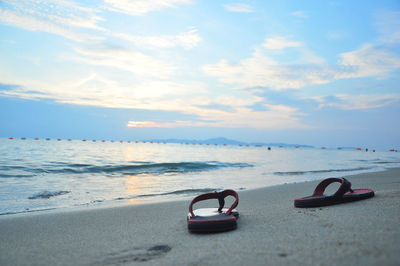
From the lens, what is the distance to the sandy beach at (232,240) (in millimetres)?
2266

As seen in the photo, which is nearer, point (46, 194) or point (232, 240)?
point (232, 240)

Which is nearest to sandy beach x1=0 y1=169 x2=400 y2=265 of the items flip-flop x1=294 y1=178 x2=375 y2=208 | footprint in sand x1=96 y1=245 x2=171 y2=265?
footprint in sand x1=96 y1=245 x2=171 y2=265

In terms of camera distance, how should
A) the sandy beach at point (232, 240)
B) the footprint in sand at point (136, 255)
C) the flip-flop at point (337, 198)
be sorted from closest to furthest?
the sandy beach at point (232, 240) → the footprint in sand at point (136, 255) → the flip-flop at point (337, 198)

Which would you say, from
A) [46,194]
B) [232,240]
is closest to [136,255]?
[232,240]

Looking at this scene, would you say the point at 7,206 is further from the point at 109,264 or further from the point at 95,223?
the point at 109,264

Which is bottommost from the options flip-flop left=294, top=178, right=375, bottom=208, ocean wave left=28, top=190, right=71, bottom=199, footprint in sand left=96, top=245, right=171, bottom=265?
ocean wave left=28, top=190, right=71, bottom=199

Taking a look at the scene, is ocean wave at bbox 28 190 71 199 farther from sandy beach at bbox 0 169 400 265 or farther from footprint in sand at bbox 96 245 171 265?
footprint in sand at bbox 96 245 171 265

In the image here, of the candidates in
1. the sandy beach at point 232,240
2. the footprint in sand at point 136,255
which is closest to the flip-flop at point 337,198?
the sandy beach at point 232,240

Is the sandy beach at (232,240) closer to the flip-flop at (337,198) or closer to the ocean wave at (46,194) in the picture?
the flip-flop at (337,198)

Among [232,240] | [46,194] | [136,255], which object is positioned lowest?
[46,194]

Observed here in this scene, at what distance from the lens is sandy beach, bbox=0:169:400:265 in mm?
2266

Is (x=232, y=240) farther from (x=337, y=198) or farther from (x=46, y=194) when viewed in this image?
(x=46, y=194)

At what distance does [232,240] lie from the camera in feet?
9.55

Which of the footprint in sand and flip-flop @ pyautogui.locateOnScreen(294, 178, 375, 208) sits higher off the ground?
flip-flop @ pyautogui.locateOnScreen(294, 178, 375, 208)
